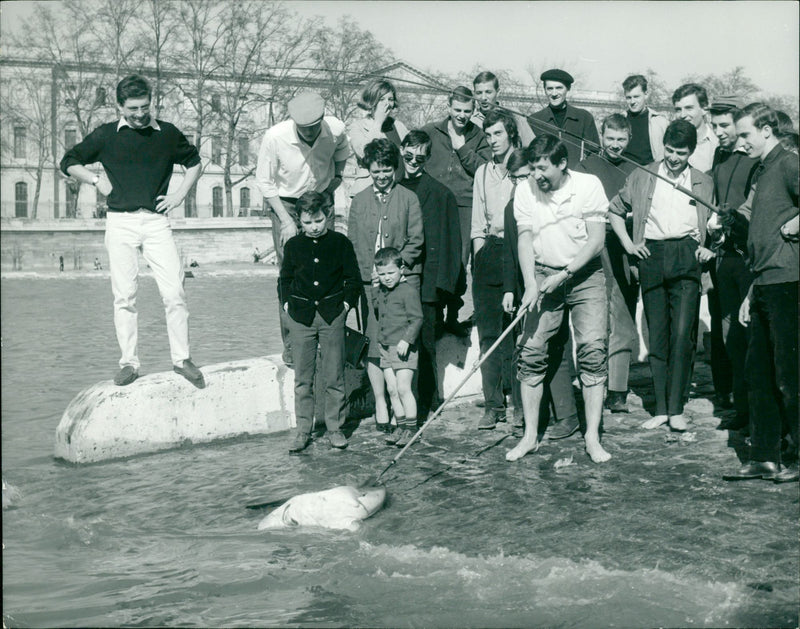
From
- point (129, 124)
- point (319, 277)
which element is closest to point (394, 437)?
point (319, 277)

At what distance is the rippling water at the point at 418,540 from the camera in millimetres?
4141

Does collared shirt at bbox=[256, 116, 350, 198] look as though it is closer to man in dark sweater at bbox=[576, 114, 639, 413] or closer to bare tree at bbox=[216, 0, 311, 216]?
man in dark sweater at bbox=[576, 114, 639, 413]

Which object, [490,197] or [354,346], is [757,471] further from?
[354,346]

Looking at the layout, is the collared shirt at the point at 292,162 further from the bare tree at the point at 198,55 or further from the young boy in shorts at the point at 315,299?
the bare tree at the point at 198,55

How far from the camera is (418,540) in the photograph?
498 centimetres

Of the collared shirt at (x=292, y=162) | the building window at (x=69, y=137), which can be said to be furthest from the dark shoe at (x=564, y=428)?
the building window at (x=69, y=137)

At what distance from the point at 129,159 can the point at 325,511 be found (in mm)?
3093

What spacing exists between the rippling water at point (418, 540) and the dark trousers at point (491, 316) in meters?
0.39

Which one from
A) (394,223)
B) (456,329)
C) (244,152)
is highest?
(244,152)

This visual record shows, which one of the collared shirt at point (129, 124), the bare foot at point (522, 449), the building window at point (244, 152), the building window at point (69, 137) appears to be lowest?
the bare foot at point (522, 449)

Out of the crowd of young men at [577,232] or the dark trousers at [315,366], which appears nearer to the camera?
the crowd of young men at [577,232]

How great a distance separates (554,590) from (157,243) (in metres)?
4.09

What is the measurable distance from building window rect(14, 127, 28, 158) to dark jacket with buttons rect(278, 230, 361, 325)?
41.9 metres

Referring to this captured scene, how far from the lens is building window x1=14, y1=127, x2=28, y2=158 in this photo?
45162 millimetres
